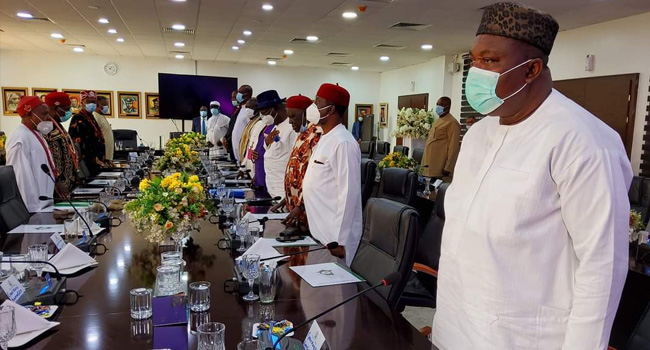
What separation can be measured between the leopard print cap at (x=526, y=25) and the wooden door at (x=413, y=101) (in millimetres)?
10624

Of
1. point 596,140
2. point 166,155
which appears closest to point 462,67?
point 166,155

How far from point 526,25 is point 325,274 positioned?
1239mm

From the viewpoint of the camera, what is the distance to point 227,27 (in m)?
8.10

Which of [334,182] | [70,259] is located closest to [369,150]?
[334,182]

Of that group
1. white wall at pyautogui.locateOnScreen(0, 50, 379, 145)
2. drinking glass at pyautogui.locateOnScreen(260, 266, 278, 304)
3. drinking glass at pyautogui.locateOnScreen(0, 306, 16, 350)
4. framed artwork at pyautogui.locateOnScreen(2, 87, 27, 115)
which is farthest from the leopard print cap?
framed artwork at pyautogui.locateOnScreen(2, 87, 27, 115)

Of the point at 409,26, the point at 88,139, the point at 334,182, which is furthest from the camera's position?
the point at 409,26

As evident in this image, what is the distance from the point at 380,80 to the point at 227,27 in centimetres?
786

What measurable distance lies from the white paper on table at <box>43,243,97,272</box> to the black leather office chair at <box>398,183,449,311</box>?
145 cm

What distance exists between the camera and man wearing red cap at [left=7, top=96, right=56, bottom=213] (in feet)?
11.7

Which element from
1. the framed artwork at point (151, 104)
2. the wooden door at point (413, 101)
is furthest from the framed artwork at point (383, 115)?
the framed artwork at point (151, 104)

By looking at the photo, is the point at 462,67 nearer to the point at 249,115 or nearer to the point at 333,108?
the point at 249,115

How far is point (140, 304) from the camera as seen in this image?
5.02ft

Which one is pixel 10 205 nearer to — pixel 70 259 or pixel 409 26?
pixel 70 259

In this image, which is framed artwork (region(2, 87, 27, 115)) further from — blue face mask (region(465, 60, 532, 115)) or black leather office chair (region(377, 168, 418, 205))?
blue face mask (region(465, 60, 532, 115))
